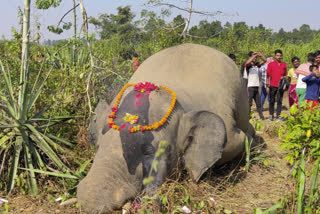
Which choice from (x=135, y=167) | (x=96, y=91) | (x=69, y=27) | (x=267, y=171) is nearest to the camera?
(x=135, y=167)

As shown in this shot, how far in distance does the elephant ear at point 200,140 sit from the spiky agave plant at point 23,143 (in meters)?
1.38

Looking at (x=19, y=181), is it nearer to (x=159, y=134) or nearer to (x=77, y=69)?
(x=159, y=134)

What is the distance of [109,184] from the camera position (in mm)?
3701

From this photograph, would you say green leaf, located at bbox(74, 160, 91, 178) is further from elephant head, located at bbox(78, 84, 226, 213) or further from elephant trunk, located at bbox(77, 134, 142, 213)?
elephant trunk, located at bbox(77, 134, 142, 213)

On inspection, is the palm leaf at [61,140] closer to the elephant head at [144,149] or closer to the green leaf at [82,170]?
the green leaf at [82,170]

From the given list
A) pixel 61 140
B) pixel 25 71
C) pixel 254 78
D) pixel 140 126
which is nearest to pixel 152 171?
pixel 140 126

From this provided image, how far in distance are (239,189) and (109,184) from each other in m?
1.91

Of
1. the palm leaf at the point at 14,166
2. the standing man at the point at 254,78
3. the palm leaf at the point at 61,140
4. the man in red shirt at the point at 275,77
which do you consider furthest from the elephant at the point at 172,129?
the man in red shirt at the point at 275,77

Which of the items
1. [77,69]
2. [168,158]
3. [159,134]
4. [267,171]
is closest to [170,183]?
[168,158]

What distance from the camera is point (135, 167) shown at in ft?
12.9

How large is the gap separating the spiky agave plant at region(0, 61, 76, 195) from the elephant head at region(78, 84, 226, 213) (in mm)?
751

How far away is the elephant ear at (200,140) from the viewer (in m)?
4.33

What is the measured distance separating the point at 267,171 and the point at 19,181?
10.7 feet

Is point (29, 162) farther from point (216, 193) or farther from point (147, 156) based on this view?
point (216, 193)
